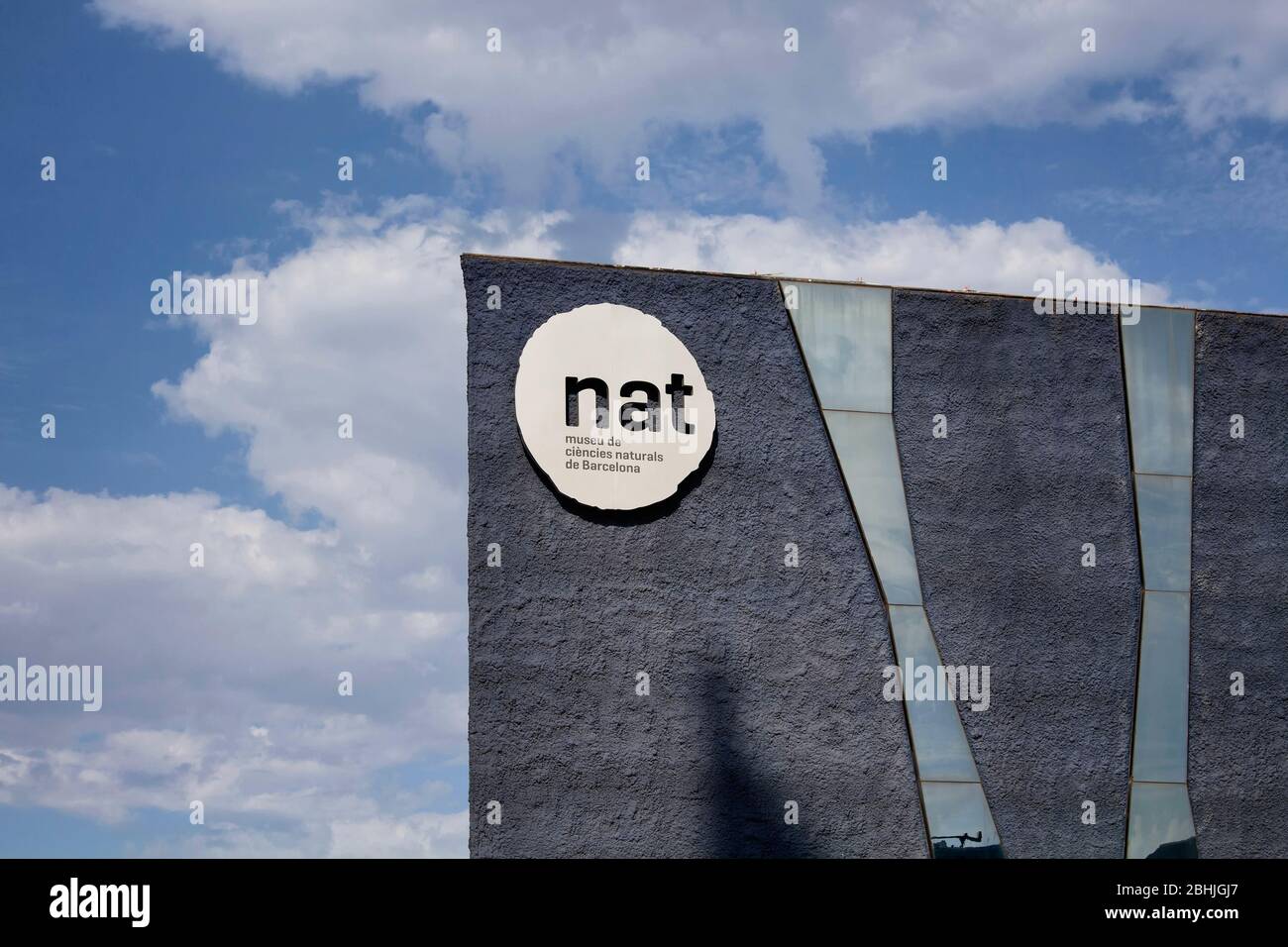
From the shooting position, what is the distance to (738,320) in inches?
430

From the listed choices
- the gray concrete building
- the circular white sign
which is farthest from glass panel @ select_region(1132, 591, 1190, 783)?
the circular white sign

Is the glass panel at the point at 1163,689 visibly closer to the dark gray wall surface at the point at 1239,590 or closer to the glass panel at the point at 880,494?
the dark gray wall surface at the point at 1239,590

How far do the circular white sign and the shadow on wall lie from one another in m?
1.56

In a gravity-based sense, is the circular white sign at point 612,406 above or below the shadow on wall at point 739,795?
above

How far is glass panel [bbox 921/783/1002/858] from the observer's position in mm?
10359

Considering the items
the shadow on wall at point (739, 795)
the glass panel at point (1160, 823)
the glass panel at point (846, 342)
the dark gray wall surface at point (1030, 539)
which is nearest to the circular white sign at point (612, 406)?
the glass panel at point (846, 342)

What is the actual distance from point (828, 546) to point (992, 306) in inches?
98.4

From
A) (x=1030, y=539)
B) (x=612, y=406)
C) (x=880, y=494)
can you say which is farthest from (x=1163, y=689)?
(x=612, y=406)

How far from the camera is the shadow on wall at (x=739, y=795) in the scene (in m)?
10.0

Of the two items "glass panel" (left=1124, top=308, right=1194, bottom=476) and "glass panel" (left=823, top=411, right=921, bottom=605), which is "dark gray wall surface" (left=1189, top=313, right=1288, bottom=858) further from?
"glass panel" (left=823, top=411, right=921, bottom=605)

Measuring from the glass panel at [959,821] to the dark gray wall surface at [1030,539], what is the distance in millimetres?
113

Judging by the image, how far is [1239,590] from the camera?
11.4m
